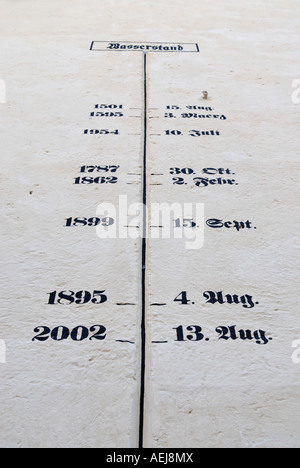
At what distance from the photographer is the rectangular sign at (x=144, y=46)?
4.31 m

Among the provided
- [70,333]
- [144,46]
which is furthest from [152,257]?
[144,46]

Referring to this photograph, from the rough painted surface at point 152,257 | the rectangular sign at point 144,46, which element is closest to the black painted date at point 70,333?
the rough painted surface at point 152,257

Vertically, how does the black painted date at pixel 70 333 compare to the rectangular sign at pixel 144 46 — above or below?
below

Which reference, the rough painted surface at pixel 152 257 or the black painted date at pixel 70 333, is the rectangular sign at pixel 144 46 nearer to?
the rough painted surface at pixel 152 257

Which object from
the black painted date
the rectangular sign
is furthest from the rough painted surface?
the rectangular sign

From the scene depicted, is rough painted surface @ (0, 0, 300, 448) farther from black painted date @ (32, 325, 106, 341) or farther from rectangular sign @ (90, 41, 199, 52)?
rectangular sign @ (90, 41, 199, 52)

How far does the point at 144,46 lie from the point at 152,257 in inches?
111

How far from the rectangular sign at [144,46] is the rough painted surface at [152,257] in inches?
→ 5.0

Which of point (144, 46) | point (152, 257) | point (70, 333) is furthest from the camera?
point (144, 46)

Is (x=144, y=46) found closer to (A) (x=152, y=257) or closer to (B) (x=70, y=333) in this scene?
(A) (x=152, y=257)

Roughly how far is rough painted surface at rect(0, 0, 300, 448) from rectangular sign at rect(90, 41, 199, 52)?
13cm

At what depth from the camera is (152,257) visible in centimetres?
218

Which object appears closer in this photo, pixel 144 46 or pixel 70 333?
pixel 70 333

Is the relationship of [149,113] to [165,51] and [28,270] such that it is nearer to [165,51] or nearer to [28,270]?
[165,51]
